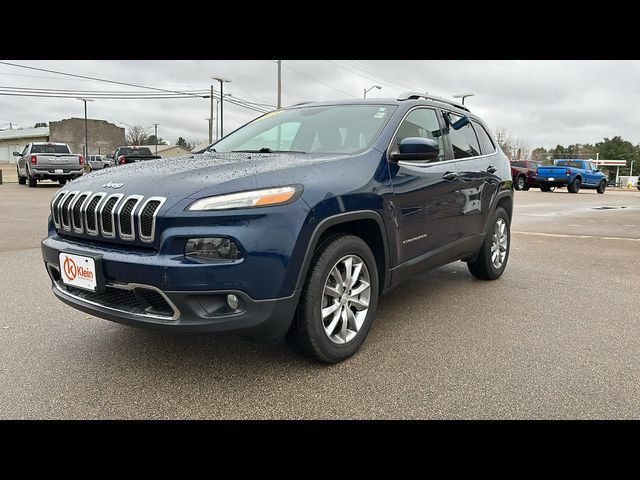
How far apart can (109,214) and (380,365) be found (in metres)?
1.79

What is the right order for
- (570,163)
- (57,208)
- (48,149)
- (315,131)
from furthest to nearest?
(570,163) → (48,149) → (315,131) → (57,208)

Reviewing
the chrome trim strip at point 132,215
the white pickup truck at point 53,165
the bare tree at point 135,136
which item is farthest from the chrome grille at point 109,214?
the bare tree at point 135,136

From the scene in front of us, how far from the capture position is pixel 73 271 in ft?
8.97

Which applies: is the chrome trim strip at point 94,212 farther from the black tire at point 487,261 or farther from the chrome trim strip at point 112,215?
the black tire at point 487,261

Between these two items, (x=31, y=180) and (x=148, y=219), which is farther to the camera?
(x=31, y=180)

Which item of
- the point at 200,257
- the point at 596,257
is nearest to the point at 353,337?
the point at 200,257

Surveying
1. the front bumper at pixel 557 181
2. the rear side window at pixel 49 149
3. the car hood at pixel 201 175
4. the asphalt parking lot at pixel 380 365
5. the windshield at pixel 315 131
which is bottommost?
the asphalt parking lot at pixel 380 365

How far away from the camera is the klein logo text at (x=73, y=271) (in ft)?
8.65

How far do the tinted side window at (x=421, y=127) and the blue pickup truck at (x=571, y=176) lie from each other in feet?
78.4

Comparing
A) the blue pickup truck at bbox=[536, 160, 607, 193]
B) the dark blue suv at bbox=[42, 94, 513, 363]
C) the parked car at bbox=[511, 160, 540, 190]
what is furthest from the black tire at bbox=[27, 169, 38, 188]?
the blue pickup truck at bbox=[536, 160, 607, 193]

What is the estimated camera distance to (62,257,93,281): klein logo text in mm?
2637

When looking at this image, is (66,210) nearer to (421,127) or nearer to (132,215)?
(132,215)

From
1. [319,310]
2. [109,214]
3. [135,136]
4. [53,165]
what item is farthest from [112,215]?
[135,136]

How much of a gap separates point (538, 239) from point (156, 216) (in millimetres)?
7454
